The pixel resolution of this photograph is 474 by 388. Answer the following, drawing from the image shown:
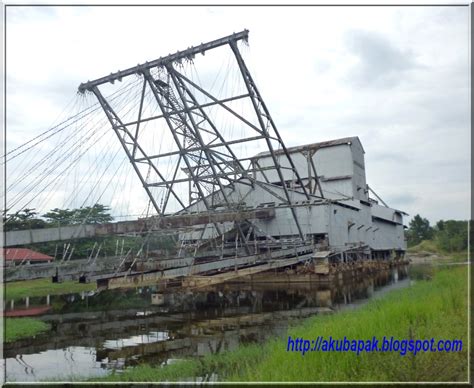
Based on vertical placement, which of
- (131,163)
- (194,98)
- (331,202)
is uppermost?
(194,98)

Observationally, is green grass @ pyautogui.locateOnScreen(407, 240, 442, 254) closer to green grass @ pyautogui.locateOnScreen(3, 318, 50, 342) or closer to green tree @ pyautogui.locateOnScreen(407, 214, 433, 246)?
green tree @ pyautogui.locateOnScreen(407, 214, 433, 246)

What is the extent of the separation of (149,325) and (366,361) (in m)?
8.65

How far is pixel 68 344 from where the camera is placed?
35.8 ft

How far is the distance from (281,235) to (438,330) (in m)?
22.0

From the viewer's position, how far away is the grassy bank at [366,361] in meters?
5.22

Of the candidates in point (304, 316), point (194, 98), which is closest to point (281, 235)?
point (194, 98)

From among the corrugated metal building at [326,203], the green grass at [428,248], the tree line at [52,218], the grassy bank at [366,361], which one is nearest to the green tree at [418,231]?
the green grass at [428,248]

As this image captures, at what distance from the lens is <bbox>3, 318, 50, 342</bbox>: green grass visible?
1166 centimetres

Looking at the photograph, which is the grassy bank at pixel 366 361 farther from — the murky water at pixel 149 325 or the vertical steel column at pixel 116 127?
the vertical steel column at pixel 116 127

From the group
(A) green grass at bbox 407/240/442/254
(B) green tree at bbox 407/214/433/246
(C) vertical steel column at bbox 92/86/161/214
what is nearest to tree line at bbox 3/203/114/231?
(C) vertical steel column at bbox 92/86/161/214

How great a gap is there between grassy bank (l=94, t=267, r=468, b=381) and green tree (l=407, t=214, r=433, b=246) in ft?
285

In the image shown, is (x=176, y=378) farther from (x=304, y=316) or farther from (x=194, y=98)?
(x=194, y=98)

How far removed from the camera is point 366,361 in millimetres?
5680

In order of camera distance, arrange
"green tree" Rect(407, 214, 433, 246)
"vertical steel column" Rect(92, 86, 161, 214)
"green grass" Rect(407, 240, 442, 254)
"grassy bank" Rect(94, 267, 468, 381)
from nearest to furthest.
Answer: "grassy bank" Rect(94, 267, 468, 381) → "vertical steel column" Rect(92, 86, 161, 214) → "green grass" Rect(407, 240, 442, 254) → "green tree" Rect(407, 214, 433, 246)
